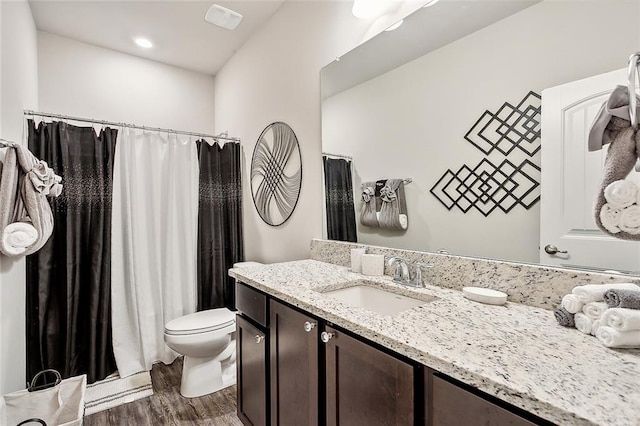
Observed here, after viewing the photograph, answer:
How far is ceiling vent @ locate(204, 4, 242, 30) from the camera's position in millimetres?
2139

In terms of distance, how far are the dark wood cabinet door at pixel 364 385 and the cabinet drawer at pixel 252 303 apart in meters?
0.45

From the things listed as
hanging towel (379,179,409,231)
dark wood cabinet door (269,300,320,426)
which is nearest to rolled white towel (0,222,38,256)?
dark wood cabinet door (269,300,320,426)

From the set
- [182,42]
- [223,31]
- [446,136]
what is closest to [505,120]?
[446,136]

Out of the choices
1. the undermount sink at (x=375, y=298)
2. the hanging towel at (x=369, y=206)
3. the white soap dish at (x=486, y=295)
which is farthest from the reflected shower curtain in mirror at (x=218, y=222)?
the white soap dish at (x=486, y=295)

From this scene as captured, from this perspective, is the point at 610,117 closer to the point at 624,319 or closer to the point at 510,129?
the point at 510,129

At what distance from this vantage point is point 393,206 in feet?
4.89

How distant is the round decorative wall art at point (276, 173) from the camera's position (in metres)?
2.10

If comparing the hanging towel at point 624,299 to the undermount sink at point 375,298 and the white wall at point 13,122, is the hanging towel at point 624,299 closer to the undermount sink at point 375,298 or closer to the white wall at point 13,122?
the undermount sink at point 375,298

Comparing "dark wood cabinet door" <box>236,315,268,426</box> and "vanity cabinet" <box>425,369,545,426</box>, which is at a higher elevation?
"vanity cabinet" <box>425,369,545,426</box>

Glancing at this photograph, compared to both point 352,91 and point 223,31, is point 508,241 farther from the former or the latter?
point 223,31

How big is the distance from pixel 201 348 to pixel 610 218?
6.80 ft

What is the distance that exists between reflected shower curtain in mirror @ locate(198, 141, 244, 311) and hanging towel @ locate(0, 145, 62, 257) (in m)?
1.13

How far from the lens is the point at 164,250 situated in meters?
2.40

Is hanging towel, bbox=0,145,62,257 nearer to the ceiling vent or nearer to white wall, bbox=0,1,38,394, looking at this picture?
white wall, bbox=0,1,38,394
